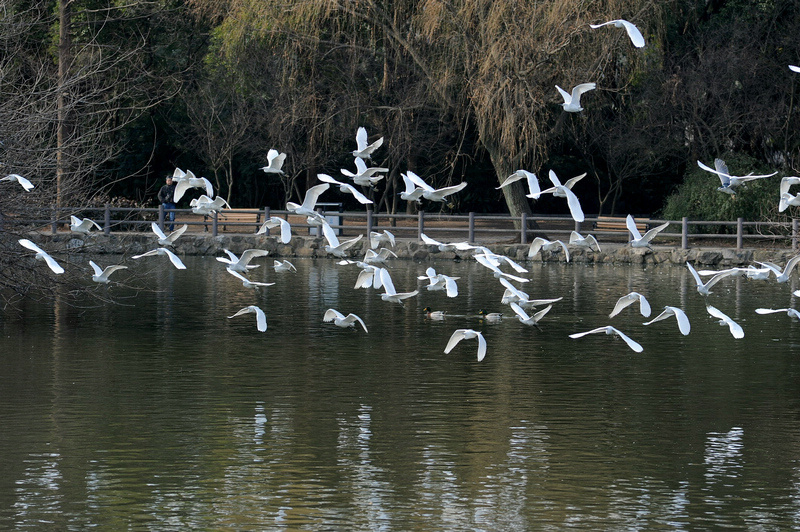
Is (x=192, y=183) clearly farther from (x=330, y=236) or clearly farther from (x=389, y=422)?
(x=389, y=422)

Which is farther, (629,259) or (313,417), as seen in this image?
(629,259)

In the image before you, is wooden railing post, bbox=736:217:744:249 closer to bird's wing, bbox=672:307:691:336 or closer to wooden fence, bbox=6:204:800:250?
wooden fence, bbox=6:204:800:250

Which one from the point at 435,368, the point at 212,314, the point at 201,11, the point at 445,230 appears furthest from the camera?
the point at 201,11

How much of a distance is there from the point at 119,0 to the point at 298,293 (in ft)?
51.1

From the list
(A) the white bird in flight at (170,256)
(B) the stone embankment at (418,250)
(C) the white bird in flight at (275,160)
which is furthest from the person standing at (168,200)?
(C) the white bird in flight at (275,160)

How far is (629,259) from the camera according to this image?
98.6ft

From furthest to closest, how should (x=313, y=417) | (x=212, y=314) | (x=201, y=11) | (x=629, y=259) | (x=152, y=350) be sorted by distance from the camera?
1. (x=201, y=11)
2. (x=629, y=259)
3. (x=212, y=314)
4. (x=152, y=350)
5. (x=313, y=417)

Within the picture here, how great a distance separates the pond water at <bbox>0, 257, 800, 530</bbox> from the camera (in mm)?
9234

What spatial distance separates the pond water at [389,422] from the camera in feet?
30.3

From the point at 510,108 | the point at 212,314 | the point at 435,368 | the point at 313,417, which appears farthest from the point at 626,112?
the point at 313,417

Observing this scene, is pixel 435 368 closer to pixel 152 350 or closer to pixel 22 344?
pixel 152 350

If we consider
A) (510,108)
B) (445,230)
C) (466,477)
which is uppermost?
(510,108)

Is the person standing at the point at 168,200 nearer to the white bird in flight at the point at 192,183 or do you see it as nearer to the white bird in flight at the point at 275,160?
the white bird in flight at the point at 192,183

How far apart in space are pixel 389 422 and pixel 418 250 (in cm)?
1849
